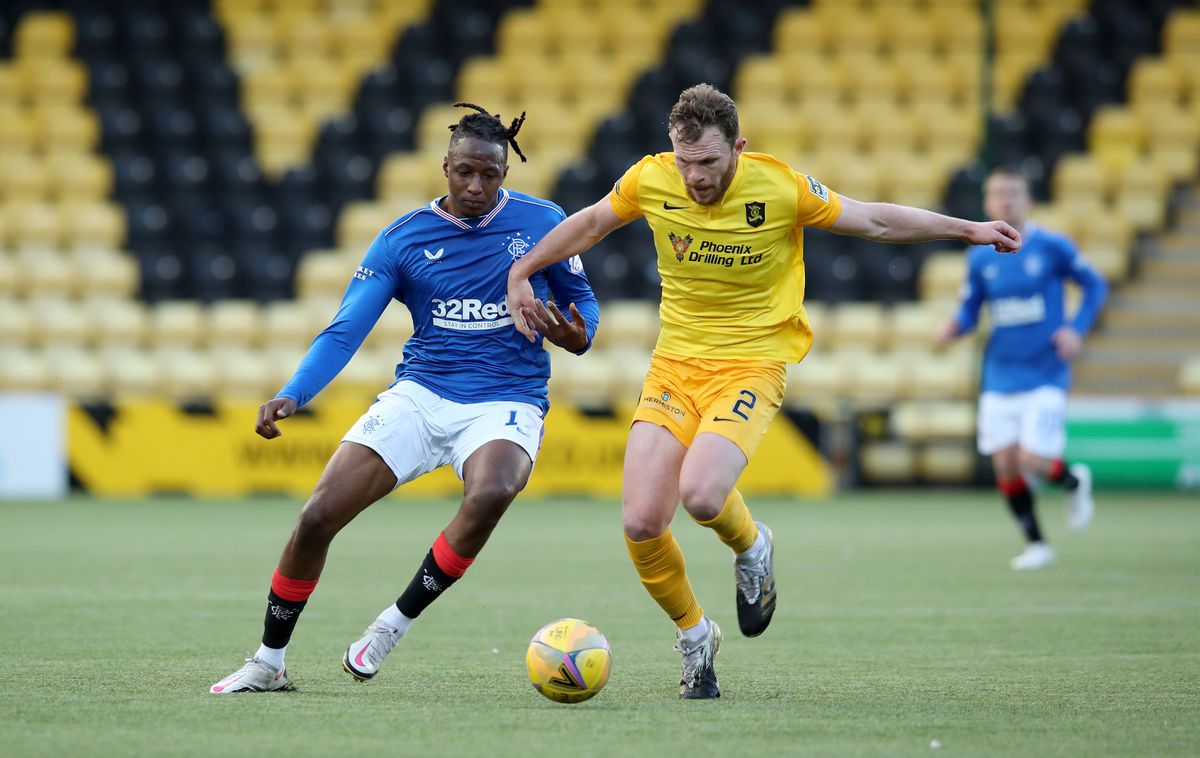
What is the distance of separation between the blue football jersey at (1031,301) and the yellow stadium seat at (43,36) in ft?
50.6

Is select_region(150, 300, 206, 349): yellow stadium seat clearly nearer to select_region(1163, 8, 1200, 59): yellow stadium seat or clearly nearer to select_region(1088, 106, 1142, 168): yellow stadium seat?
select_region(1088, 106, 1142, 168): yellow stadium seat

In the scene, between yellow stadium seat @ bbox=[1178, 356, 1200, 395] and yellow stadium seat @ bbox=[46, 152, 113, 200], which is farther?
yellow stadium seat @ bbox=[46, 152, 113, 200]

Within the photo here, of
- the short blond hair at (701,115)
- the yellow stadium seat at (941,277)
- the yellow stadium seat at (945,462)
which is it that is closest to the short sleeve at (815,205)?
the short blond hair at (701,115)

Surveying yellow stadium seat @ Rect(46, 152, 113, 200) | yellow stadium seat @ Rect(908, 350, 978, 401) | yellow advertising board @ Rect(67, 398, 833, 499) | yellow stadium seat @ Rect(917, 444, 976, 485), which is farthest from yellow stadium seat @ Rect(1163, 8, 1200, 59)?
yellow stadium seat @ Rect(46, 152, 113, 200)

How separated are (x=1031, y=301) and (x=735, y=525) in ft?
20.0

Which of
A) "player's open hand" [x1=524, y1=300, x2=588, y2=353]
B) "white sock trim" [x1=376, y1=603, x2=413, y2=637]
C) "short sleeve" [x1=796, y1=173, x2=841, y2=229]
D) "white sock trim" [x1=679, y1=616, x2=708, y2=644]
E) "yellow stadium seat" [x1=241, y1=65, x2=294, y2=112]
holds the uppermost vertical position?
"short sleeve" [x1=796, y1=173, x2=841, y2=229]

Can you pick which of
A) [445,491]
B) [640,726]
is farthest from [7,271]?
[640,726]

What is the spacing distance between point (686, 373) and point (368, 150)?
633 inches

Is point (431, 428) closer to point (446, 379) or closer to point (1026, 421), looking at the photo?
point (446, 379)

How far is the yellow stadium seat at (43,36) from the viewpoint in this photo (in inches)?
893

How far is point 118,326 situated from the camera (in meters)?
20.0

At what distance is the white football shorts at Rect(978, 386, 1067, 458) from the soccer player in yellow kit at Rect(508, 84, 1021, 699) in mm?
5466

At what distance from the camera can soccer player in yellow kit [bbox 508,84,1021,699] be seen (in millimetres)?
6008

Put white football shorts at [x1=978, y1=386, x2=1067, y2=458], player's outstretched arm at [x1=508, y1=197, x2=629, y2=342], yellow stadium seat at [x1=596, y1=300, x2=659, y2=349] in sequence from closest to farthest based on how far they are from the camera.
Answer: player's outstretched arm at [x1=508, y1=197, x2=629, y2=342] → white football shorts at [x1=978, y1=386, x2=1067, y2=458] → yellow stadium seat at [x1=596, y1=300, x2=659, y2=349]
